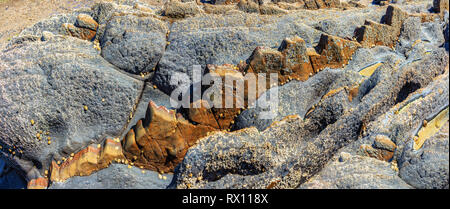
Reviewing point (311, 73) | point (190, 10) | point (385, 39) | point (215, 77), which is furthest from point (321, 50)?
point (190, 10)

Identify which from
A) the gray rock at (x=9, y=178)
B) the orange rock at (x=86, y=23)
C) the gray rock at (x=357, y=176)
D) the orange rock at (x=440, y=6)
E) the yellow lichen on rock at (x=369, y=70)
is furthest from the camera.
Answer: the orange rock at (x=440, y=6)

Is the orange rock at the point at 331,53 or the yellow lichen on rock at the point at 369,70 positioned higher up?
the orange rock at the point at 331,53

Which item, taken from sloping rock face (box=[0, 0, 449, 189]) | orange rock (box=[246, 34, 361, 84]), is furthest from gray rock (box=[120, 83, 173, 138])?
orange rock (box=[246, 34, 361, 84])

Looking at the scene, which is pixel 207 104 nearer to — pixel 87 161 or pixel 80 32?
pixel 87 161

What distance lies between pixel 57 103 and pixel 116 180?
2158 millimetres

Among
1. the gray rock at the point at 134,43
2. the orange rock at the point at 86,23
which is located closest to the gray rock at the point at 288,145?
the gray rock at the point at 134,43

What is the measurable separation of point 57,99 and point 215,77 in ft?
11.6

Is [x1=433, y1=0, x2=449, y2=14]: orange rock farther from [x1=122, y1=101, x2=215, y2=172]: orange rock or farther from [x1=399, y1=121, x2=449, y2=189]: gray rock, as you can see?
[x1=122, y1=101, x2=215, y2=172]: orange rock

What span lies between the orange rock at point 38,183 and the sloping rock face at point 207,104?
4cm

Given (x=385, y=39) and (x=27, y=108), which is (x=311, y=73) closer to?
(x=385, y=39)

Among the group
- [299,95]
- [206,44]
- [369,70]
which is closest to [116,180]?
[206,44]

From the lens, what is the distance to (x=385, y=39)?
8719 mm

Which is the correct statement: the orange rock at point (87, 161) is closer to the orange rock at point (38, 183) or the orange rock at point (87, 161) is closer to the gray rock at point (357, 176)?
the orange rock at point (38, 183)

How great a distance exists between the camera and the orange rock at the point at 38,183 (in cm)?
702
